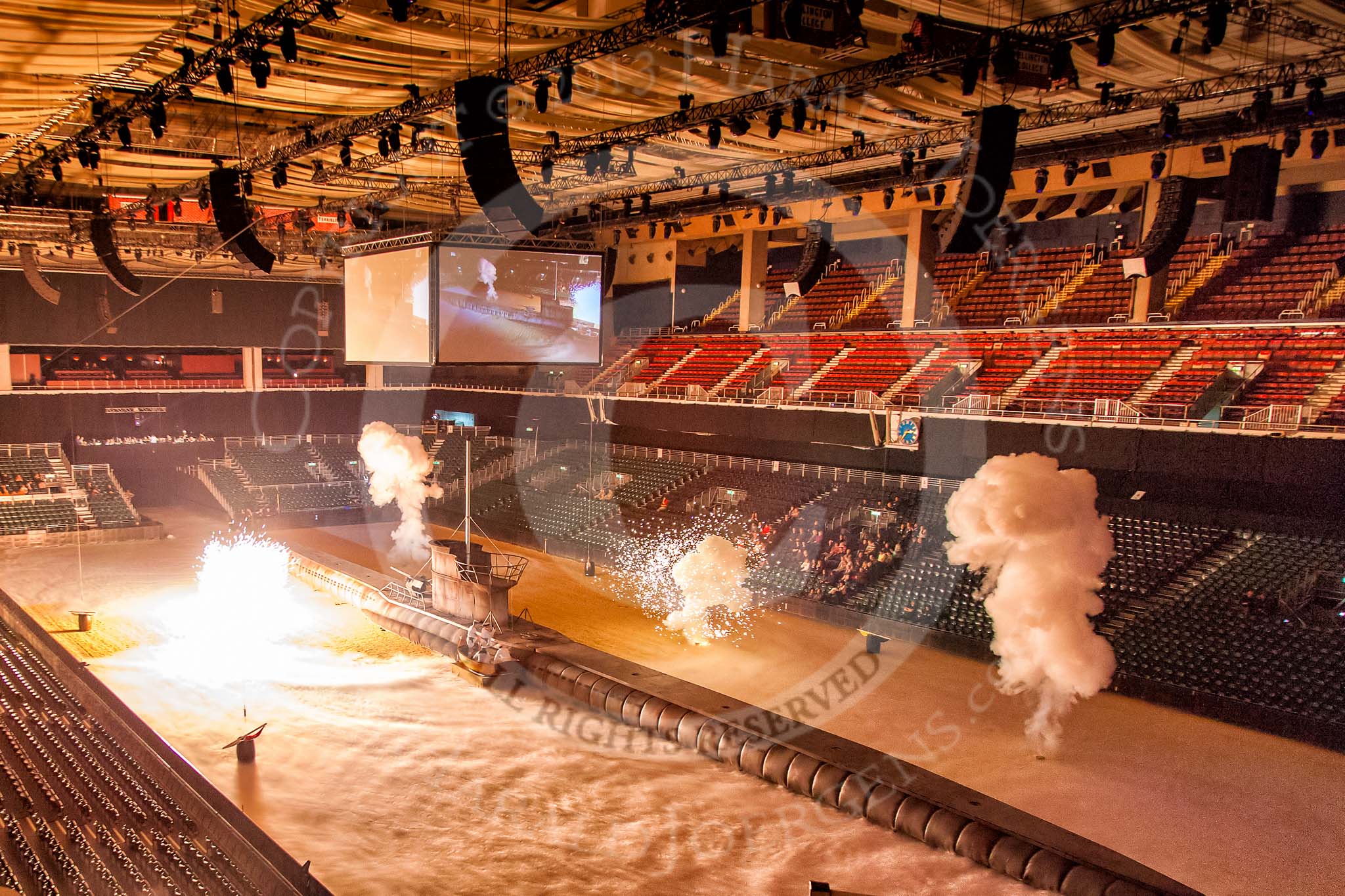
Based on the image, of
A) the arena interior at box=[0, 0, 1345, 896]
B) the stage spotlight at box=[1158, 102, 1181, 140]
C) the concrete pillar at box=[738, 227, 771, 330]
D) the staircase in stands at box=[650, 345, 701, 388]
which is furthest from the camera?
the concrete pillar at box=[738, 227, 771, 330]

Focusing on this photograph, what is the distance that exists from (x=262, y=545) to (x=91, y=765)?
13.7 metres

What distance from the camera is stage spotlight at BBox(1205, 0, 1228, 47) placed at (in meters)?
8.16

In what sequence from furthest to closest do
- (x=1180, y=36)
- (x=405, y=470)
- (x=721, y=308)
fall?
(x=721, y=308), (x=405, y=470), (x=1180, y=36)

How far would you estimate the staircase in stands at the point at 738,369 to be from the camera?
23.8 metres

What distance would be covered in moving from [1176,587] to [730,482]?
32.5 ft

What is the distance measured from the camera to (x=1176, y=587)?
14297 mm

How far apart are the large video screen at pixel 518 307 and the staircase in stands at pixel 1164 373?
400 inches

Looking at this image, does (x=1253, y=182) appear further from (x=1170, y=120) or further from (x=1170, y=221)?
(x=1170, y=120)

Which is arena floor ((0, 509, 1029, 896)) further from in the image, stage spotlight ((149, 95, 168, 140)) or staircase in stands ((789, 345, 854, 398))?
staircase in stands ((789, 345, 854, 398))

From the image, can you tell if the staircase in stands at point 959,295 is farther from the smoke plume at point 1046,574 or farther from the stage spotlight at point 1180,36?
the stage spotlight at point 1180,36

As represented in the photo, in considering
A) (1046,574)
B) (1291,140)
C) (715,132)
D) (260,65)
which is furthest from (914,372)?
(260,65)

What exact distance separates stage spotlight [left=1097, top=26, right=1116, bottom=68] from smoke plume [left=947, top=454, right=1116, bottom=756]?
4.86m

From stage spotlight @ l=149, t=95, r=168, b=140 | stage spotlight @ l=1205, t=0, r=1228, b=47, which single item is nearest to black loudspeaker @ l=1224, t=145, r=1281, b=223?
stage spotlight @ l=1205, t=0, r=1228, b=47

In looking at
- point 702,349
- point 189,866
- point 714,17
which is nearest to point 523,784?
point 189,866
